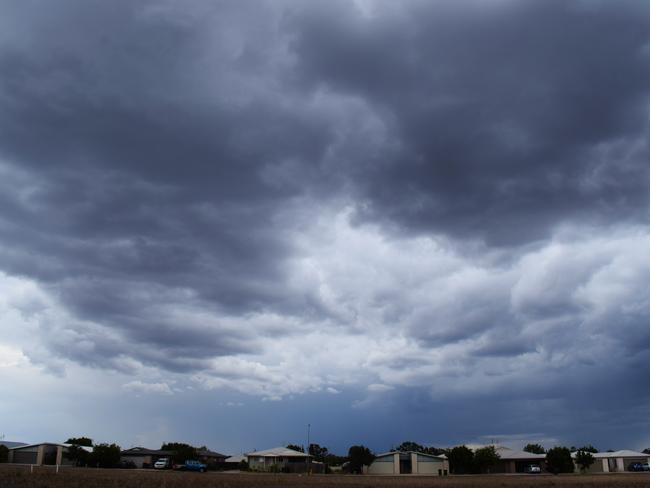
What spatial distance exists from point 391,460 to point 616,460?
6467 centimetres

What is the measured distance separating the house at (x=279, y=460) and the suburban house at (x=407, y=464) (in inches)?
732

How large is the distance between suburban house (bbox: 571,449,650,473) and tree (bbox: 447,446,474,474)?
126 feet

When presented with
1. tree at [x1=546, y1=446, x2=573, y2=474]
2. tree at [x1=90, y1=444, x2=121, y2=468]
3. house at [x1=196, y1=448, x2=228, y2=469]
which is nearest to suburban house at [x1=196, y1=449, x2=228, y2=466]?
house at [x1=196, y1=448, x2=228, y2=469]

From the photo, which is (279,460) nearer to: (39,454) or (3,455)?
(39,454)

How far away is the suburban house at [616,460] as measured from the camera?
162887mm

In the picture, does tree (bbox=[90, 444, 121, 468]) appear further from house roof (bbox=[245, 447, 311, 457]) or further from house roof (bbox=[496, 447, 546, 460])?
house roof (bbox=[496, 447, 546, 460])

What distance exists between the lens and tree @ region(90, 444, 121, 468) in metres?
148

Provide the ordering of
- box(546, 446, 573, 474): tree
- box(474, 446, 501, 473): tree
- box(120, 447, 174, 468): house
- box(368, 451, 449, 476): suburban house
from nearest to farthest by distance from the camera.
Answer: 1. box(546, 446, 573, 474): tree
2. box(474, 446, 501, 473): tree
3. box(368, 451, 449, 476): suburban house
4. box(120, 447, 174, 468): house

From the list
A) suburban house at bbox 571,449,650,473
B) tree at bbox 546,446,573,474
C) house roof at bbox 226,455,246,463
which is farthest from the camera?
house roof at bbox 226,455,246,463

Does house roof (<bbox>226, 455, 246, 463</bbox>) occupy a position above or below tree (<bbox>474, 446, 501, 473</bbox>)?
below

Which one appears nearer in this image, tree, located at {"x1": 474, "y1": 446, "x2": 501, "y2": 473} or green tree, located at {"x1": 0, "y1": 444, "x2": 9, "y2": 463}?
tree, located at {"x1": 474, "y1": 446, "x2": 501, "y2": 473}

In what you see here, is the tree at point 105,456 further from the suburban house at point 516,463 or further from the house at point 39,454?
the suburban house at point 516,463

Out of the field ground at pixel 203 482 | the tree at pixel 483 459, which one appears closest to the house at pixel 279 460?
the tree at pixel 483 459

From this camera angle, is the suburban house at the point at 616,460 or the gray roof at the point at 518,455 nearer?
the gray roof at the point at 518,455
